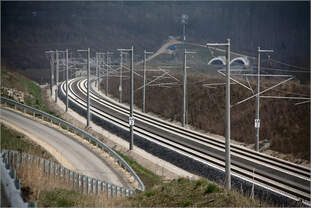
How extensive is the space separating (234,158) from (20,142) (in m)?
12.9

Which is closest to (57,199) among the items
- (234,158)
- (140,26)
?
(234,158)

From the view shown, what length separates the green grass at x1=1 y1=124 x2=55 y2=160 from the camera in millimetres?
22406

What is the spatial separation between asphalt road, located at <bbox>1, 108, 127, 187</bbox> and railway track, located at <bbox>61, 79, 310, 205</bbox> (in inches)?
245

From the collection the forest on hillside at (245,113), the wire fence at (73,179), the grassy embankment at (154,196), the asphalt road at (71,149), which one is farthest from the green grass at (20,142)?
the forest on hillside at (245,113)

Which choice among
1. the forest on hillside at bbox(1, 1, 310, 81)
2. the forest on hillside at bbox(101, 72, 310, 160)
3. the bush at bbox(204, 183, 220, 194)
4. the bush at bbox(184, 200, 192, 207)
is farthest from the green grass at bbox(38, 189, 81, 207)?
the forest on hillside at bbox(1, 1, 310, 81)

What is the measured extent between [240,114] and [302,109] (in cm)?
557

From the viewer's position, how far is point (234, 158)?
2900 cm

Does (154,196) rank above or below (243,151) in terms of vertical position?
above

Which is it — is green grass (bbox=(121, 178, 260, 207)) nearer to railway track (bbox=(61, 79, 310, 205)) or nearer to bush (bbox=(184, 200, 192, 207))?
bush (bbox=(184, 200, 192, 207))

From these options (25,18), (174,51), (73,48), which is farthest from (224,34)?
(25,18)

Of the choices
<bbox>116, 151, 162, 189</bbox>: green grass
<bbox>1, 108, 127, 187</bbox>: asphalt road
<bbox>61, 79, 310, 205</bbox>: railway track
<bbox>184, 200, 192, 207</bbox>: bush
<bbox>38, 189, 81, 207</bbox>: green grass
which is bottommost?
<bbox>116, 151, 162, 189</bbox>: green grass

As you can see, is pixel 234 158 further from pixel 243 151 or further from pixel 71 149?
pixel 71 149

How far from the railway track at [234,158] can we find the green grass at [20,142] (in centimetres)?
932

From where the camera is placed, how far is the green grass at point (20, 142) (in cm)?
2241
